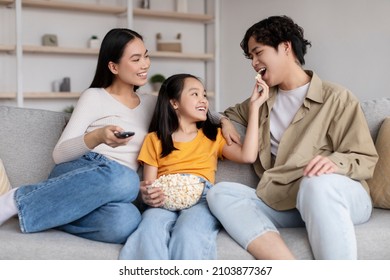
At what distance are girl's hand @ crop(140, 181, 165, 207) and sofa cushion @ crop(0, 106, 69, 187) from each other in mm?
466

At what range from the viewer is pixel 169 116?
2287mm

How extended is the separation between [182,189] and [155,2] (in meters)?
4.00

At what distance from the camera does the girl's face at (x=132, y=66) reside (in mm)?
2338

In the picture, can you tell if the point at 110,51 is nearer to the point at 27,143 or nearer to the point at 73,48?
the point at 27,143

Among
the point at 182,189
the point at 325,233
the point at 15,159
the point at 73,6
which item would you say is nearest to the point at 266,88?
the point at 182,189

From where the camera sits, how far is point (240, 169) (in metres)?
2.37

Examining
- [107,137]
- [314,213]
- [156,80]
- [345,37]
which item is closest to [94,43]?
[156,80]

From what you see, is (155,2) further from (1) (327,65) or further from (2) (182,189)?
(2) (182,189)

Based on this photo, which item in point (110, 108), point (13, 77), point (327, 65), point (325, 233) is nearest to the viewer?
point (325, 233)

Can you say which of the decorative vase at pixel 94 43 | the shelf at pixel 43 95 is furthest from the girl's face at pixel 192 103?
the decorative vase at pixel 94 43

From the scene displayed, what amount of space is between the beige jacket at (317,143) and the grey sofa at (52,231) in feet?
0.49

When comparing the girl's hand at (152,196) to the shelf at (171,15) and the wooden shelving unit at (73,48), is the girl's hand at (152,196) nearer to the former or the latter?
the wooden shelving unit at (73,48)

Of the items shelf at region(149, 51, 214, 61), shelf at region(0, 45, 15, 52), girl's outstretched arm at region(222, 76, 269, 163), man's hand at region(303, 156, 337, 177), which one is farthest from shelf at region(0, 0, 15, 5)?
man's hand at region(303, 156, 337, 177)

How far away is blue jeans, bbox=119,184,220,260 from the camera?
179 cm
